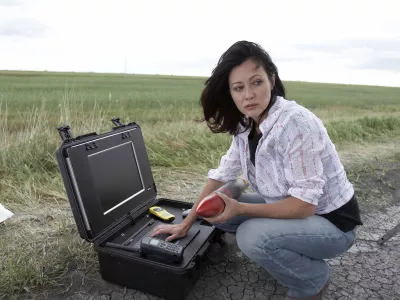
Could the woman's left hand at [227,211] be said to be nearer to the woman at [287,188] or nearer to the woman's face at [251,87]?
the woman at [287,188]

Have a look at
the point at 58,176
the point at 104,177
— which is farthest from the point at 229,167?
the point at 58,176

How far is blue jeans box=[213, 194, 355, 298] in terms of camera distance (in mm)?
1685

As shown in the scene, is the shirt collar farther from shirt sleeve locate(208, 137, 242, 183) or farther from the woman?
shirt sleeve locate(208, 137, 242, 183)

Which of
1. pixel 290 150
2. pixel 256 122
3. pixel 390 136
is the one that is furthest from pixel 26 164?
pixel 390 136

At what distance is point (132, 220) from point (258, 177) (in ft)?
2.81

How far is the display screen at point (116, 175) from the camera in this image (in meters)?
1.96

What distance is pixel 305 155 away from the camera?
1.58 meters

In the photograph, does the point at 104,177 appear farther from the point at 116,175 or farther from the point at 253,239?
the point at 253,239

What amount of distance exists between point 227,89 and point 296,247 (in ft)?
2.95

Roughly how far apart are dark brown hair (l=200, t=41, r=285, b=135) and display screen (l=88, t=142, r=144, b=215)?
590 mm

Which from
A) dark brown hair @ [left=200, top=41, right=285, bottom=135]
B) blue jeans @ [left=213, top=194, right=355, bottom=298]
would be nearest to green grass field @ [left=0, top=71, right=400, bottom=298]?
blue jeans @ [left=213, top=194, right=355, bottom=298]

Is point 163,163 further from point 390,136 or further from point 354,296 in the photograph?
point 390,136

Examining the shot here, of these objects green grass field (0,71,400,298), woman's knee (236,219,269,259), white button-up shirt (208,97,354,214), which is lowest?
green grass field (0,71,400,298)

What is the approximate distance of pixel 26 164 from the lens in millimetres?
3773
